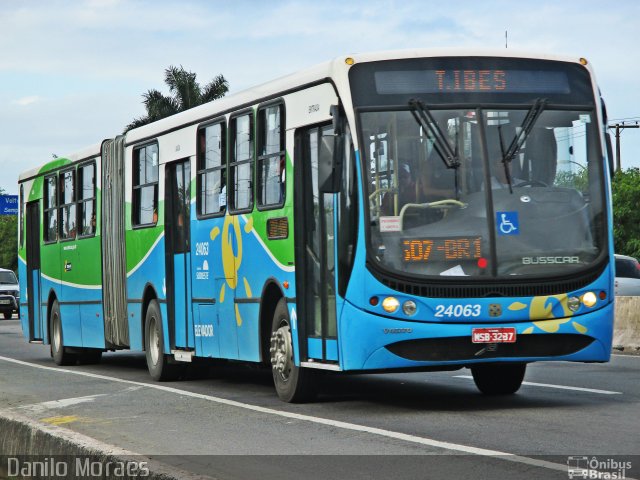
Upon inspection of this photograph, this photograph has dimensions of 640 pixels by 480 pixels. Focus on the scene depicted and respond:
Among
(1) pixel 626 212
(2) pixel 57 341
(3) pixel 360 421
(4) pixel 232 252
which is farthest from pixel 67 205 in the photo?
(1) pixel 626 212

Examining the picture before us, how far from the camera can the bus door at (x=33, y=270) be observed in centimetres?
2522

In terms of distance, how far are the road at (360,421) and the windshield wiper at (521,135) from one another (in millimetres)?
2159

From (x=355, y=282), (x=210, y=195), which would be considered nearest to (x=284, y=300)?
(x=355, y=282)

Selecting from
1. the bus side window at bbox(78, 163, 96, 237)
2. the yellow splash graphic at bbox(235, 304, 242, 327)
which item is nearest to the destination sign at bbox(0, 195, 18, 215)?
the bus side window at bbox(78, 163, 96, 237)

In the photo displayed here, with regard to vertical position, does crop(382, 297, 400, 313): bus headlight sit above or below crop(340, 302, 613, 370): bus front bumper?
above

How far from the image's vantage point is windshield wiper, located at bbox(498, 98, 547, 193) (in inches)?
496

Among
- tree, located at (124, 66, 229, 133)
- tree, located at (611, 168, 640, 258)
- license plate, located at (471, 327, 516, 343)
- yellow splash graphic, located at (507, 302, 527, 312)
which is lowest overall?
license plate, located at (471, 327, 516, 343)

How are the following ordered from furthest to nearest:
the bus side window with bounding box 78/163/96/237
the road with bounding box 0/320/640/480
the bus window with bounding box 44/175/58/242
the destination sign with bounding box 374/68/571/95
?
the bus window with bounding box 44/175/58/242 < the bus side window with bounding box 78/163/96/237 < the destination sign with bounding box 374/68/571/95 < the road with bounding box 0/320/640/480

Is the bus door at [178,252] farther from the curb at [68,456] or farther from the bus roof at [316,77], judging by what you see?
the curb at [68,456]

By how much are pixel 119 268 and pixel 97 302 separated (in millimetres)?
1450

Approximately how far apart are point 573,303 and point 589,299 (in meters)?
0.16

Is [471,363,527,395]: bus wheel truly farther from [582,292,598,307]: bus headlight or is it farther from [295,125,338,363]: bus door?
[295,125,338,363]: bus door

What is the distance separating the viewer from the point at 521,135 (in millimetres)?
12734

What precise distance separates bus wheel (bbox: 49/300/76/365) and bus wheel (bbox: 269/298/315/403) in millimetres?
9679
